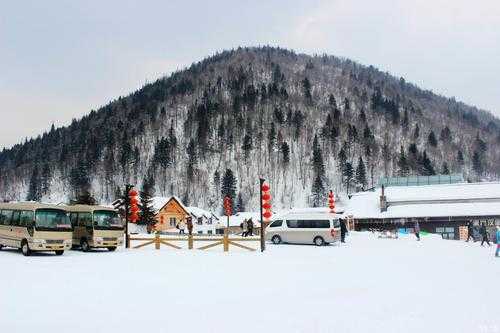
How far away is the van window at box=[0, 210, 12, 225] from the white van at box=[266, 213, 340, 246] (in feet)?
54.5

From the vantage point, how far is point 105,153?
165375 mm

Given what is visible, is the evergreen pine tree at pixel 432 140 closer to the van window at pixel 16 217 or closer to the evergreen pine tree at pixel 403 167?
the evergreen pine tree at pixel 403 167

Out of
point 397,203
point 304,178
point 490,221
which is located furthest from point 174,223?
point 304,178

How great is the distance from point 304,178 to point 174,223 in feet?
220

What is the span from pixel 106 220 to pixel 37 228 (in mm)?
4342

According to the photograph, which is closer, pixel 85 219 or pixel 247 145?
pixel 85 219

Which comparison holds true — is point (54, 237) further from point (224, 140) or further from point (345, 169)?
point (224, 140)

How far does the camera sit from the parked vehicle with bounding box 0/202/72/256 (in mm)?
22125

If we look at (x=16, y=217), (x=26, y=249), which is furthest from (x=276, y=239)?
(x=16, y=217)

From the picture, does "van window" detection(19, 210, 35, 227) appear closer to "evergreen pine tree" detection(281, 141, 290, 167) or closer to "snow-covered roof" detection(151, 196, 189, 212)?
"snow-covered roof" detection(151, 196, 189, 212)

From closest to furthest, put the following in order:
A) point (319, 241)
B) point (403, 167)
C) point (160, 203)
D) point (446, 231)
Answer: point (319, 241) < point (446, 231) < point (160, 203) < point (403, 167)

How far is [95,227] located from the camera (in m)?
25.5

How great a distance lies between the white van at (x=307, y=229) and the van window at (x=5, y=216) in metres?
16.6

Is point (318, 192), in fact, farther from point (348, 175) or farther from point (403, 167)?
point (403, 167)
